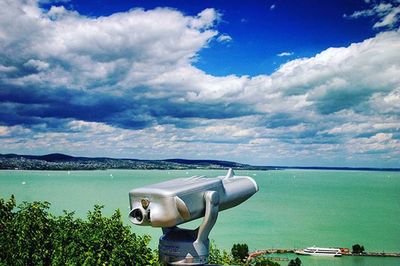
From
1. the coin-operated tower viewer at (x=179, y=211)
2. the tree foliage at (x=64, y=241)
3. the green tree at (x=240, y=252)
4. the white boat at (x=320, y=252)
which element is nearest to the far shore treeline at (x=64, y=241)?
the tree foliage at (x=64, y=241)

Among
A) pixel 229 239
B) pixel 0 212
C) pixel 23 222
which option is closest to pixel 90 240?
pixel 23 222

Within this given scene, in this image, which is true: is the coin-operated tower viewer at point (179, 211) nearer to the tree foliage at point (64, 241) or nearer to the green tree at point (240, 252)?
the tree foliage at point (64, 241)

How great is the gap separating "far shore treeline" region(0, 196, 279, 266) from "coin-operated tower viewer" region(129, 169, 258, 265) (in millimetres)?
8387

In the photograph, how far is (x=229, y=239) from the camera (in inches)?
1986

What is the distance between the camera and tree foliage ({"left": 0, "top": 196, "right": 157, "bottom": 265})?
10953 mm

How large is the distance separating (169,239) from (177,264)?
5.6 inches

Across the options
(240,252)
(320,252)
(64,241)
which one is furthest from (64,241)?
(320,252)

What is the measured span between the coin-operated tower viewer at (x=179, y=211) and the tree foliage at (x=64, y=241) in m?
8.65

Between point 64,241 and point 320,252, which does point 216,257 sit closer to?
point 64,241

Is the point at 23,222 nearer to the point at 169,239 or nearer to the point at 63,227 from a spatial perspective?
the point at 63,227

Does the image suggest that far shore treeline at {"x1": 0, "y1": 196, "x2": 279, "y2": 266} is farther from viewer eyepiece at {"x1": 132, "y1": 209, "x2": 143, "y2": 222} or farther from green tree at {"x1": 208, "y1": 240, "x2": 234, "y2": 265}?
viewer eyepiece at {"x1": 132, "y1": 209, "x2": 143, "y2": 222}

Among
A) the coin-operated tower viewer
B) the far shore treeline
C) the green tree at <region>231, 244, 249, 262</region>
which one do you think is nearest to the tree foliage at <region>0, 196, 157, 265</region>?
the far shore treeline

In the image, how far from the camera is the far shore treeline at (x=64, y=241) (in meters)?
11.0

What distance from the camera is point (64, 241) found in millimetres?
11906
